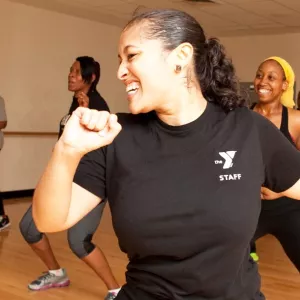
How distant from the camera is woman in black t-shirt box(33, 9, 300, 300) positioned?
1.29 m

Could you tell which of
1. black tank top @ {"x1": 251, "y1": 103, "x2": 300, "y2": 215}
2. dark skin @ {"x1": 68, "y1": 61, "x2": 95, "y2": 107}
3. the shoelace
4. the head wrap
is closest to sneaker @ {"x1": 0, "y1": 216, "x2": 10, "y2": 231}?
the shoelace

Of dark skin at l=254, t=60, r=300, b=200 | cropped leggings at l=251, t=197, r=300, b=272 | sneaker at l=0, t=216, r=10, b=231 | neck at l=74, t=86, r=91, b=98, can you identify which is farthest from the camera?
sneaker at l=0, t=216, r=10, b=231

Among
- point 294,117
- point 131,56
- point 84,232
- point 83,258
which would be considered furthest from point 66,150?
point 294,117

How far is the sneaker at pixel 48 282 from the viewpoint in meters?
3.55

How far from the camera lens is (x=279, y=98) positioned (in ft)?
11.0

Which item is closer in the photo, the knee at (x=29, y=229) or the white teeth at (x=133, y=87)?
the white teeth at (x=133, y=87)

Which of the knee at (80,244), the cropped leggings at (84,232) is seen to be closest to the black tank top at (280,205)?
the cropped leggings at (84,232)

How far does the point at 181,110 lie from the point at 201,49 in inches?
7.2

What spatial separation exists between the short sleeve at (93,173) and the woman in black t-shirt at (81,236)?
1.51m

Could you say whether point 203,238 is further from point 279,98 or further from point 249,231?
point 279,98

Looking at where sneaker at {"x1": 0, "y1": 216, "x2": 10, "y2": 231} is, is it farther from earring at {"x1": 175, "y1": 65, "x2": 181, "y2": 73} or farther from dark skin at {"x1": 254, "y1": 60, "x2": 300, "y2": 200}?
earring at {"x1": 175, "y1": 65, "x2": 181, "y2": 73}

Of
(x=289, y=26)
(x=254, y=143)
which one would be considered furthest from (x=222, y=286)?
(x=289, y=26)

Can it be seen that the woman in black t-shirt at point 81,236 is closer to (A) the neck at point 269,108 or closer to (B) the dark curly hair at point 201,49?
(A) the neck at point 269,108

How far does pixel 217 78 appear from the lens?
4.96 ft
